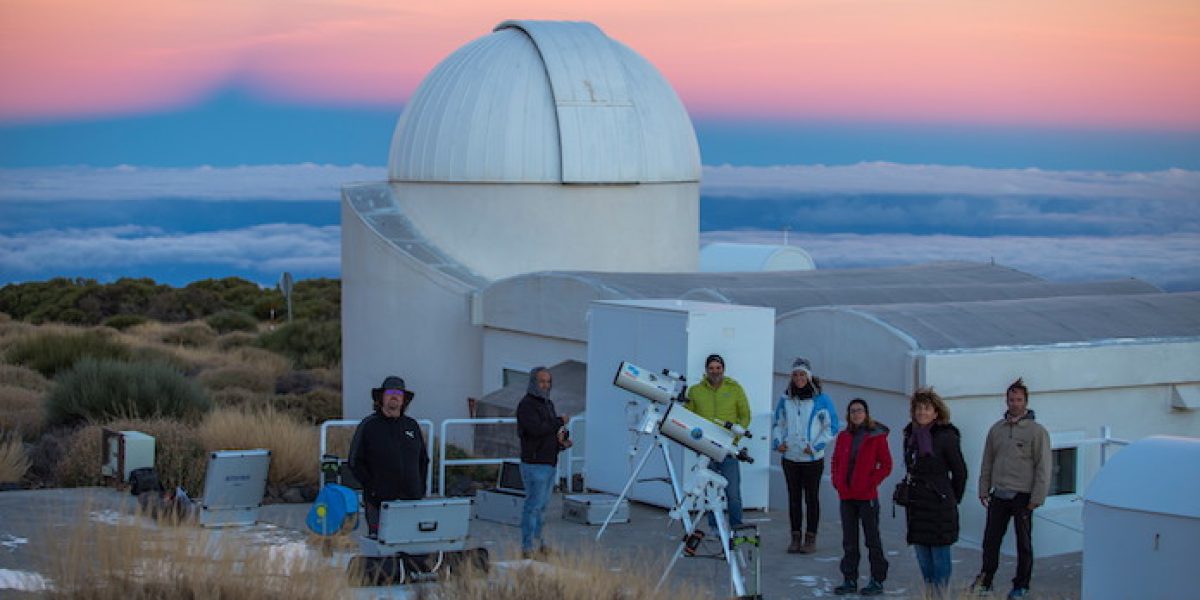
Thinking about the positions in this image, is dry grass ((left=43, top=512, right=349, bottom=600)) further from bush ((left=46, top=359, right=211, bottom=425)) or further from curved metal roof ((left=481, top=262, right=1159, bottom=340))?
curved metal roof ((left=481, top=262, right=1159, bottom=340))

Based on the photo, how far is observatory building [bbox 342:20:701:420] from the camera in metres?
22.4

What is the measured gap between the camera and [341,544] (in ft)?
33.9

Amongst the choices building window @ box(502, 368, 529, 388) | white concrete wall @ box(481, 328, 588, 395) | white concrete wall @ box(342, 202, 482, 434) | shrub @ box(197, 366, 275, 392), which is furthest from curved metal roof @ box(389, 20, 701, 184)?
shrub @ box(197, 366, 275, 392)

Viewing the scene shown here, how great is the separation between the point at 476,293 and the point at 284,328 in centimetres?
1689

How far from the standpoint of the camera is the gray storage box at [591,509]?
12.6 metres

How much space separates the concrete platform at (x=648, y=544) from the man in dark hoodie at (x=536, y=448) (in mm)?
269

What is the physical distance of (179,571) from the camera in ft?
25.3

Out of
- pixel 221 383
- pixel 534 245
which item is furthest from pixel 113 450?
pixel 221 383

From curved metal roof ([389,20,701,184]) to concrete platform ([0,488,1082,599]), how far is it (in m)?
9.77

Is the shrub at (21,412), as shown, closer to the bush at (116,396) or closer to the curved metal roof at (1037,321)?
the bush at (116,396)

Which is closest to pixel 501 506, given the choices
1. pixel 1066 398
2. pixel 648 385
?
pixel 648 385

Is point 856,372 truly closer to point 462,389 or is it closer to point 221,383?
point 462,389

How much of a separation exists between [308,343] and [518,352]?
16.4m

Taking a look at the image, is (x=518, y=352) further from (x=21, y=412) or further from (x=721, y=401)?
(x=721, y=401)
